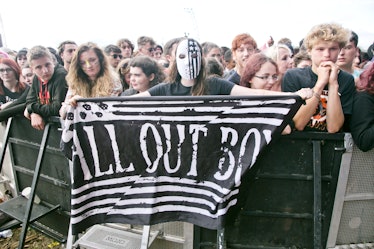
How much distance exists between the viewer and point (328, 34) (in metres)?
2.33

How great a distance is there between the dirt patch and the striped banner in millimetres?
1551

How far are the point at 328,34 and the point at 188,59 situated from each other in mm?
1208

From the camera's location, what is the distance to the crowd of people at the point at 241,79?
2.08 metres

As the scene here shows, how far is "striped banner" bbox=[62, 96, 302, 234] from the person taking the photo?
2006mm

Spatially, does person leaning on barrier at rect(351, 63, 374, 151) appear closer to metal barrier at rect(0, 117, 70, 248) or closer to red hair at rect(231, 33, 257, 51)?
red hair at rect(231, 33, 257, 51)

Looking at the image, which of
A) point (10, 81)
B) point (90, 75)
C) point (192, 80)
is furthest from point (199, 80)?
point (10, 81)

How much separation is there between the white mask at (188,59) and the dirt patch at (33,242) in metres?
2.55

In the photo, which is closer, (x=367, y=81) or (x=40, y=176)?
(x=367, y=81)

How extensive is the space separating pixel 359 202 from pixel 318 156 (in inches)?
22.2

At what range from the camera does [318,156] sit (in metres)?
2.00

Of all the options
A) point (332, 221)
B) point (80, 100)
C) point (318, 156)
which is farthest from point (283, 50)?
point (80, 100)

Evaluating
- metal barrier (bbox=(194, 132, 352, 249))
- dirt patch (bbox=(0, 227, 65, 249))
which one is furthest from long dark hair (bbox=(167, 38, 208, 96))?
dirt patch (bbox=(0, 227, 65, 249))

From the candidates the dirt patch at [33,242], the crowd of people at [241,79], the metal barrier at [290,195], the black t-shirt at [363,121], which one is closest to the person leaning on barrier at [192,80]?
the crowd of people at [241,79]

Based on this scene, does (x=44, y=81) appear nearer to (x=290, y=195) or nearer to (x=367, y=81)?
(x=290, y=195)
